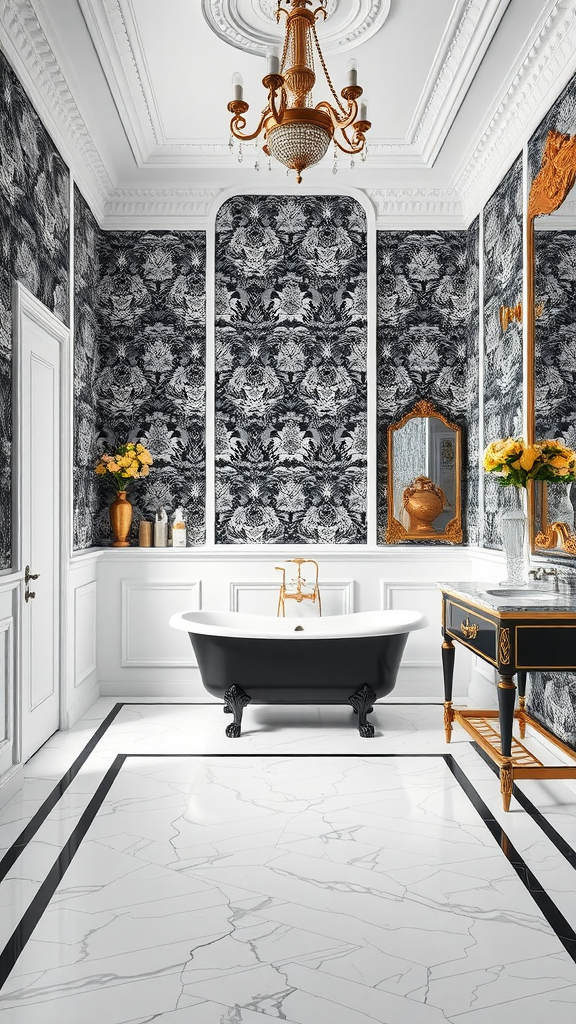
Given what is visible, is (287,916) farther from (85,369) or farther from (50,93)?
(50,93)

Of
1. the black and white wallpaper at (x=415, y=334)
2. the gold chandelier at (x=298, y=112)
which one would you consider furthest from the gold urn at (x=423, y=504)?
the gold chandelier at (x=298, y=112)

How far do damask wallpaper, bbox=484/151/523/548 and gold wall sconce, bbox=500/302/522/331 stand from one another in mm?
27

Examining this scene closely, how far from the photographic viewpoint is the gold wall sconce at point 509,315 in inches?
151

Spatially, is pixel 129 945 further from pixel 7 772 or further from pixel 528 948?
pixel 7 772

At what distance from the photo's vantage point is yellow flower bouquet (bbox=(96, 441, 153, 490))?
4688mm

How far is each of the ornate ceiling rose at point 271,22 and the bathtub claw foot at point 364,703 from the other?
3.15 meters

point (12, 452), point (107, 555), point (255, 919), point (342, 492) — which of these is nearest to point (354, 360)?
point (342, 492)

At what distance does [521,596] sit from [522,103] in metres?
2.46

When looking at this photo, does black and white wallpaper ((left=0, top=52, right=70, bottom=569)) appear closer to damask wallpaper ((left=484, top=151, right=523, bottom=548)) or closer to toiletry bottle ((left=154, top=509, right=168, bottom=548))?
toiletry bottle ((left=154, top=509, right=168, bottom=548))

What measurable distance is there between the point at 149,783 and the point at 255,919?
47.1 inches

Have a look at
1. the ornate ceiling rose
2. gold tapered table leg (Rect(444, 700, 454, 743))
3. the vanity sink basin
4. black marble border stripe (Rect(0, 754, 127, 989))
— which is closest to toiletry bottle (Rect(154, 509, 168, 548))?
black marble border stripe (Rect(0, 754, 127, 989))

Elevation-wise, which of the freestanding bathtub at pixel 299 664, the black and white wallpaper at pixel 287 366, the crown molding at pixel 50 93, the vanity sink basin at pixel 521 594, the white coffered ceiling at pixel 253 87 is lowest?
the freestanding bathtub at pixel 299 664

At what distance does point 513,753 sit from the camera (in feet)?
11.0

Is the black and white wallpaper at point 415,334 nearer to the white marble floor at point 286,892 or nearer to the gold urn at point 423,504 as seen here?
the gold urn at point 423,504
